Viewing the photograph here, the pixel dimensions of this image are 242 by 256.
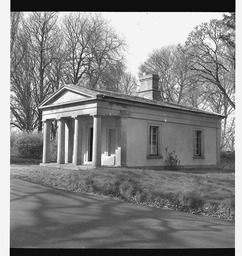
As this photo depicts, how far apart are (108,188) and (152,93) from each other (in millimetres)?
13450

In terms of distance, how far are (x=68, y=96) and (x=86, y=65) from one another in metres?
17.6

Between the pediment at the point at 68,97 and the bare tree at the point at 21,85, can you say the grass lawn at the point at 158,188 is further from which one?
the bare tree at the point at 21,85

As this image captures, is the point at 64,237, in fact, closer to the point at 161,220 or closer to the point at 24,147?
the point at 161,220

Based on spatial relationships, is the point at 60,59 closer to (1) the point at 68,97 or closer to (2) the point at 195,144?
(1) the point at 68,97

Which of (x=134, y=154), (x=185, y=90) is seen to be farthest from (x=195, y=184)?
(x=185, y=90)

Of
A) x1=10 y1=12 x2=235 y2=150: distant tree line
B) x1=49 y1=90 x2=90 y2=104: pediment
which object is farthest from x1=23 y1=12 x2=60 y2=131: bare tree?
x1=49 y1=90 x2=90 y2=104: pediment

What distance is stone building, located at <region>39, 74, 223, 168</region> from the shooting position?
16.2 meters

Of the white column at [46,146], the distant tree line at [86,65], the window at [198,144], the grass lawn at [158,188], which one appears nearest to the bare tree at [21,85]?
the distant tree line at [86,65]

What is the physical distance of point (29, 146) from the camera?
86.4ft

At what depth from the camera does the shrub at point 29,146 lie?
2642 cm

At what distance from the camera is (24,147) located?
26453mm

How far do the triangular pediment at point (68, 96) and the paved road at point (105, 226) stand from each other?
8.08 meters

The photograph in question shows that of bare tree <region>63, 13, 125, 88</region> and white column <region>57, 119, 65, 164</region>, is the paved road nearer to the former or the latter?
white column <region>57, 119, 65, 164</region>

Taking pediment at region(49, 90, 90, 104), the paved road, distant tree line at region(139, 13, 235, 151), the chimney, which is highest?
distant tree line at region(139, 13, 235, 151)
